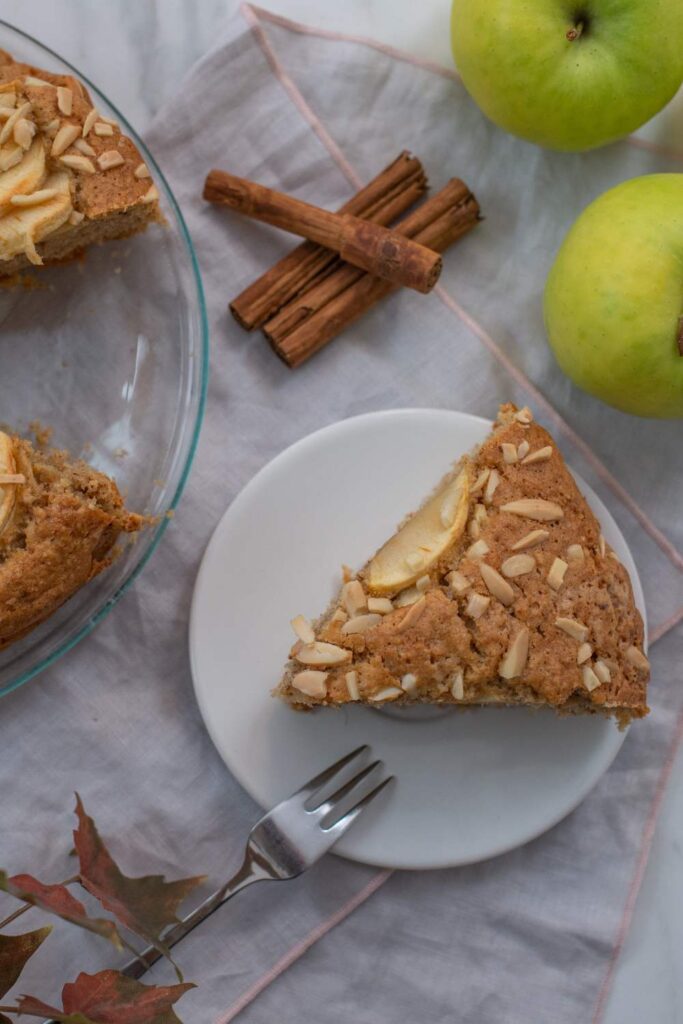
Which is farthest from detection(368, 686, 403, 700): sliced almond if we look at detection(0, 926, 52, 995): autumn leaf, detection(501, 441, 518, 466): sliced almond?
detection(0, 926, 52, 995): autumn leaf

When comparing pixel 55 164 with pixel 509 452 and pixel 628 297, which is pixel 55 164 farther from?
pixel 628 297

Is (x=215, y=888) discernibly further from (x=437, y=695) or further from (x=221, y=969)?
(x=437, y=695)

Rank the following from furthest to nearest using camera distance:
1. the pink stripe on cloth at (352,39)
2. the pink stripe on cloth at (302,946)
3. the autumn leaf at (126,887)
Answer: the pink stripe on cloth at (352,39) < the pink stripe on cloth at (302,946) < the autumn leaf at (126,887)

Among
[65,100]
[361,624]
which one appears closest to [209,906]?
[361,624]

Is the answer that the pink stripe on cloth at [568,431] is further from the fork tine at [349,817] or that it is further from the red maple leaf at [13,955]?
the red maple leaf at [13,955]

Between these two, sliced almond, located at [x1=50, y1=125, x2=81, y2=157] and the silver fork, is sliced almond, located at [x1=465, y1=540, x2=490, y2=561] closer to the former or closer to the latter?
the silver fork

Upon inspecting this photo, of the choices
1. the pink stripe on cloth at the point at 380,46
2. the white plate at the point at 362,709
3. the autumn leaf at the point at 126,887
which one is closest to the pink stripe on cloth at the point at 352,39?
the pink stripe on cloth at the point at 380,46
